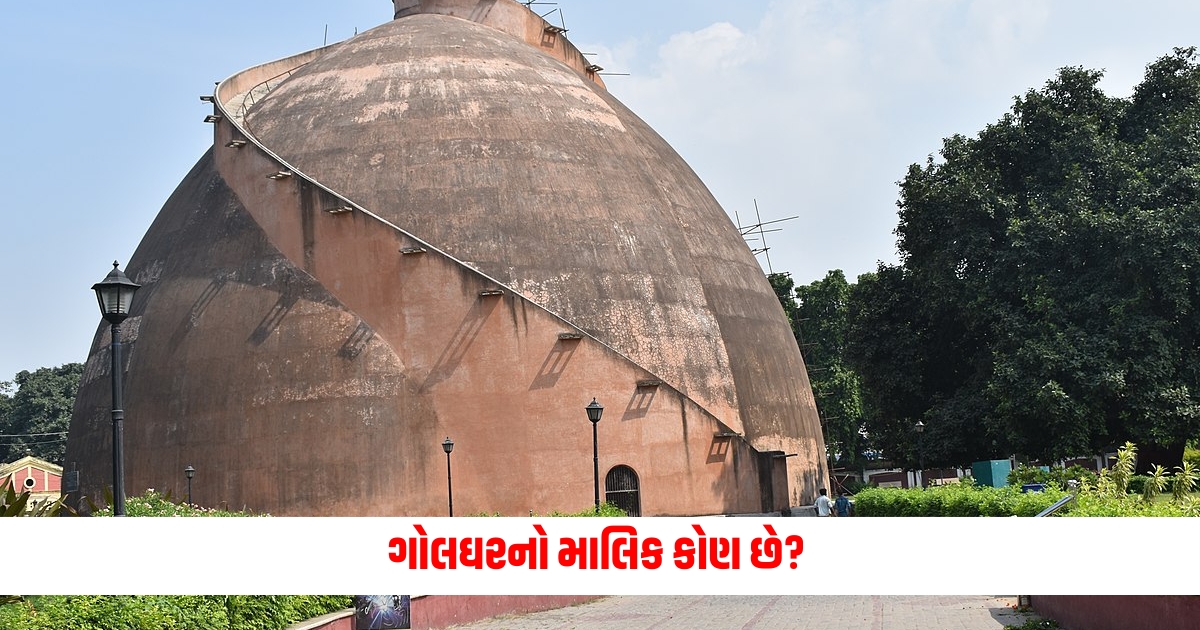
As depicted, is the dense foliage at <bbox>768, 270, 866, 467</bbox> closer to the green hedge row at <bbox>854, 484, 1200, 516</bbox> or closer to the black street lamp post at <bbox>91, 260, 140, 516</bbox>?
the green hedge row at <bbox>854, 484, 1200, 516</bbox>

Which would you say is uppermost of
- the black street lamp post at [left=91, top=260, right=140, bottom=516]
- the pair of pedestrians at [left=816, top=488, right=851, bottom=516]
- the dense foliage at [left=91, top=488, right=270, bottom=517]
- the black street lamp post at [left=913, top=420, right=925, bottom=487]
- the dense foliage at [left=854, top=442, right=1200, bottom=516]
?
the black street lamp post at [left=91, top=260, right=140, bottom=516]

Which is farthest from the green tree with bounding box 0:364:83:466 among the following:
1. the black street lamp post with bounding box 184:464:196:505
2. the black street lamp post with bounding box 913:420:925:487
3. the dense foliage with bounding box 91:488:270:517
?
the black street lamp post with bounding box 913:420:925:487

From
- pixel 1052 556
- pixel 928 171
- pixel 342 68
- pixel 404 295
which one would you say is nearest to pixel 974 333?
pixel 928 171

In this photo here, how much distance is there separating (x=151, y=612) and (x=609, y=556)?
3867mm

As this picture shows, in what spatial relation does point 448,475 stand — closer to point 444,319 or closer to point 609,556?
point 444,319

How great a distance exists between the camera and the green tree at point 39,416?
76.2m

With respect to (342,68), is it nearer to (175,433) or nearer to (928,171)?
(175,433)

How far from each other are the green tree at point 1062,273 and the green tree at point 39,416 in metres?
60.8

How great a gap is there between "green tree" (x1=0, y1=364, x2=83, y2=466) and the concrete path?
67982 millimetres

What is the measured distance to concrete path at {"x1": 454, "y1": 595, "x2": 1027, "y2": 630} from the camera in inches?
529

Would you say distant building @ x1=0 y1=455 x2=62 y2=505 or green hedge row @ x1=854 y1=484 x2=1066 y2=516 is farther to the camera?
distant building @ x1=0 y1=455 x2=62 y2=505

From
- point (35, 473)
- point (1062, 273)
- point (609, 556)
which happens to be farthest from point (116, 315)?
point (35, 473)

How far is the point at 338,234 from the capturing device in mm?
26000

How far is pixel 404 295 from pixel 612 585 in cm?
1647
